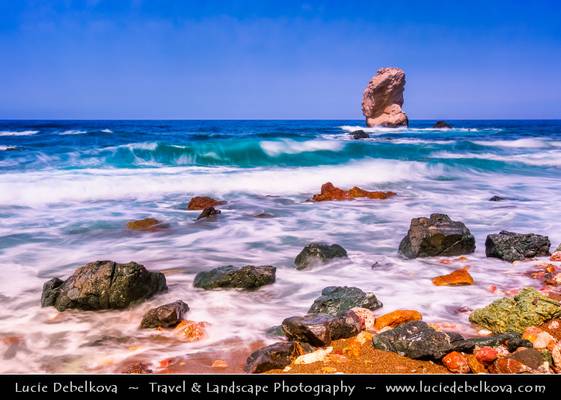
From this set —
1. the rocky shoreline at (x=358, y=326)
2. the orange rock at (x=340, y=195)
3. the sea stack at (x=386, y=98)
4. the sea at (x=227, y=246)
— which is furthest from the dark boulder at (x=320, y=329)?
the sea stack at (x=386, y=98)

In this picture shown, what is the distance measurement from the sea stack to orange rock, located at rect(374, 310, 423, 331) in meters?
59.5

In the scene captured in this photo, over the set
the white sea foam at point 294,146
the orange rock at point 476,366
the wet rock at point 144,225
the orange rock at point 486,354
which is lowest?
the wet rock at point 144,225

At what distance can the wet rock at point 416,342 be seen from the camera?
290cm

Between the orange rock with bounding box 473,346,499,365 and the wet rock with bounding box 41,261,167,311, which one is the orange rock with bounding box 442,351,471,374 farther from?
the wet rock with bounding box 41,261,167,311

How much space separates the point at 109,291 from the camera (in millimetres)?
4109

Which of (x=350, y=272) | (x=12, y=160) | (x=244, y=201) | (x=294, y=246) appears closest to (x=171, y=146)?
(x=12, y=160)

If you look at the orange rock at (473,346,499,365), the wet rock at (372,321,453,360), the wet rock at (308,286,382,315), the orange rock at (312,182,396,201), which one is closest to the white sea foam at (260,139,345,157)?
the orange rock at (312,182,396,201)

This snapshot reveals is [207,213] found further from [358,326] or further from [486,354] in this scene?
[486,354]

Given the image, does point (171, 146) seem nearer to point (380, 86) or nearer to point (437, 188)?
point (437, 188)

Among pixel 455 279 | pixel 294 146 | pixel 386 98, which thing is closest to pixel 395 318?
pixel 455 279

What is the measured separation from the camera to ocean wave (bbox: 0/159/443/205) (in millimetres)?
11547

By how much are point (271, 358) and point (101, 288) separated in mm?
1919

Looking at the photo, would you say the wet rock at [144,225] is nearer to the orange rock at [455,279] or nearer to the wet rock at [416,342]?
the orange rock at [455,279]

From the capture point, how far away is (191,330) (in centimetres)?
358
